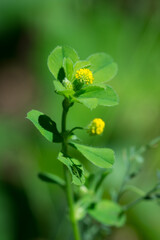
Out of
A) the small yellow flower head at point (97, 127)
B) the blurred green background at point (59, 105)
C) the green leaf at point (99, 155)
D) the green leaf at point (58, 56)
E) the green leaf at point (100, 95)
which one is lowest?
the blurred green background at point (59, 105)

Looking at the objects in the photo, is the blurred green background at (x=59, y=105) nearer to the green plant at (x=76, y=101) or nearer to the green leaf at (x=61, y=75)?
the green plant at (x=76, y=101)

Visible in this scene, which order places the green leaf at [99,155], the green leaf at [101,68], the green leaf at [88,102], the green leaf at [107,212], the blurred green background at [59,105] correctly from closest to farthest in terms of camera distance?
the green leaf at [88,102]
the green leaf at [99,155]
the green leaf at [101,68]
the green leaf at [107,212]
the blurred green background at [59,105]

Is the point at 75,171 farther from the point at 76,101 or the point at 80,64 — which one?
the point at 80,64

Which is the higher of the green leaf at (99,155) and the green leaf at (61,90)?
the green leaf at (61,90)

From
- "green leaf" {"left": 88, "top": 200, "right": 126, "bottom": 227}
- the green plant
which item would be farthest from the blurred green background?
the green plant

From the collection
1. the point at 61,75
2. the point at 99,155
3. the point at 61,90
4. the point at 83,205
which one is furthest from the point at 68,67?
the point at 83,205

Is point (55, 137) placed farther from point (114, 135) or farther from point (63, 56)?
point (114, 135)

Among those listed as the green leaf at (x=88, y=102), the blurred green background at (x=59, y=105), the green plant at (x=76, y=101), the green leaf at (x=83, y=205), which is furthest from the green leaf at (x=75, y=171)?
the blurred green background at (x=59, y=105)
